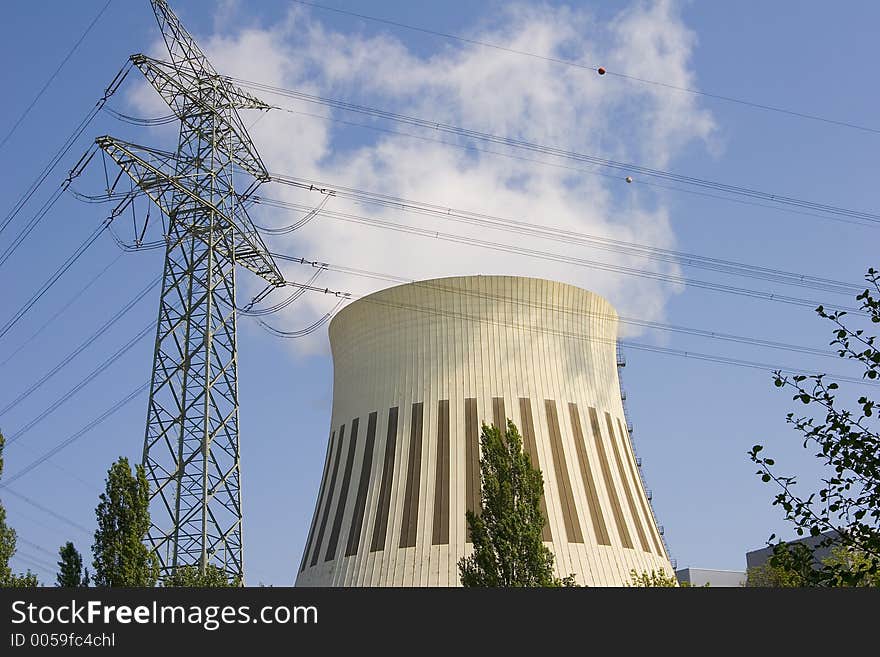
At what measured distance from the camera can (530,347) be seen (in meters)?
32.6

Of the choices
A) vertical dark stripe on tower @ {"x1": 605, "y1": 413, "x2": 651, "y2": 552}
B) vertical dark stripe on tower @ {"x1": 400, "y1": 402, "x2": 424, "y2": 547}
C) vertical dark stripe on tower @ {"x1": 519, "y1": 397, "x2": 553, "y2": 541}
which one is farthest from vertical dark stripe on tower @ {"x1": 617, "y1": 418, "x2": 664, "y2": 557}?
vertical dark stripe on tower @ {"x1": 400, "y1": 402, "x2": 424, "y2": 547}

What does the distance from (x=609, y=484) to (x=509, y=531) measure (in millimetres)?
11268

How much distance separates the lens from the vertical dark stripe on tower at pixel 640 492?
106ft

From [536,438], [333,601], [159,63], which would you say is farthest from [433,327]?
[333,601]

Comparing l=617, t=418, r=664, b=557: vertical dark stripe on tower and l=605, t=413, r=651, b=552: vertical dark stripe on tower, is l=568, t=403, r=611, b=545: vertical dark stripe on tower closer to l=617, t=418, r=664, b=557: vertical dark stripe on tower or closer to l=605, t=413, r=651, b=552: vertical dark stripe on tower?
l=605, t=413, r=651, b=552: vertical dark stripe on tower

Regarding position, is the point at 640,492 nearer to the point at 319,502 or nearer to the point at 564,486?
the point at 564,486

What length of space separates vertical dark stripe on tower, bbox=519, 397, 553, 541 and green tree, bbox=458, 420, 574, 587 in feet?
25.9

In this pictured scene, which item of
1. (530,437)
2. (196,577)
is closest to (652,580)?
(530,437)

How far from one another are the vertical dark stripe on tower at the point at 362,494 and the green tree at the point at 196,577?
829cm

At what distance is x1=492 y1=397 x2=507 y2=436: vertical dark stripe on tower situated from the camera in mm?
31344

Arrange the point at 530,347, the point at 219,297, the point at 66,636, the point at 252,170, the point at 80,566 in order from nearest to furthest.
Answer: the point at 66,636 < the point at 80,566 < the point at 219,297 < the point at 252,170 < the point at 530,347

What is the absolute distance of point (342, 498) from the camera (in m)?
32.3

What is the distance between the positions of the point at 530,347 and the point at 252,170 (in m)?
10.2

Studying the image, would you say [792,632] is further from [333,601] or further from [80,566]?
[80,566]
